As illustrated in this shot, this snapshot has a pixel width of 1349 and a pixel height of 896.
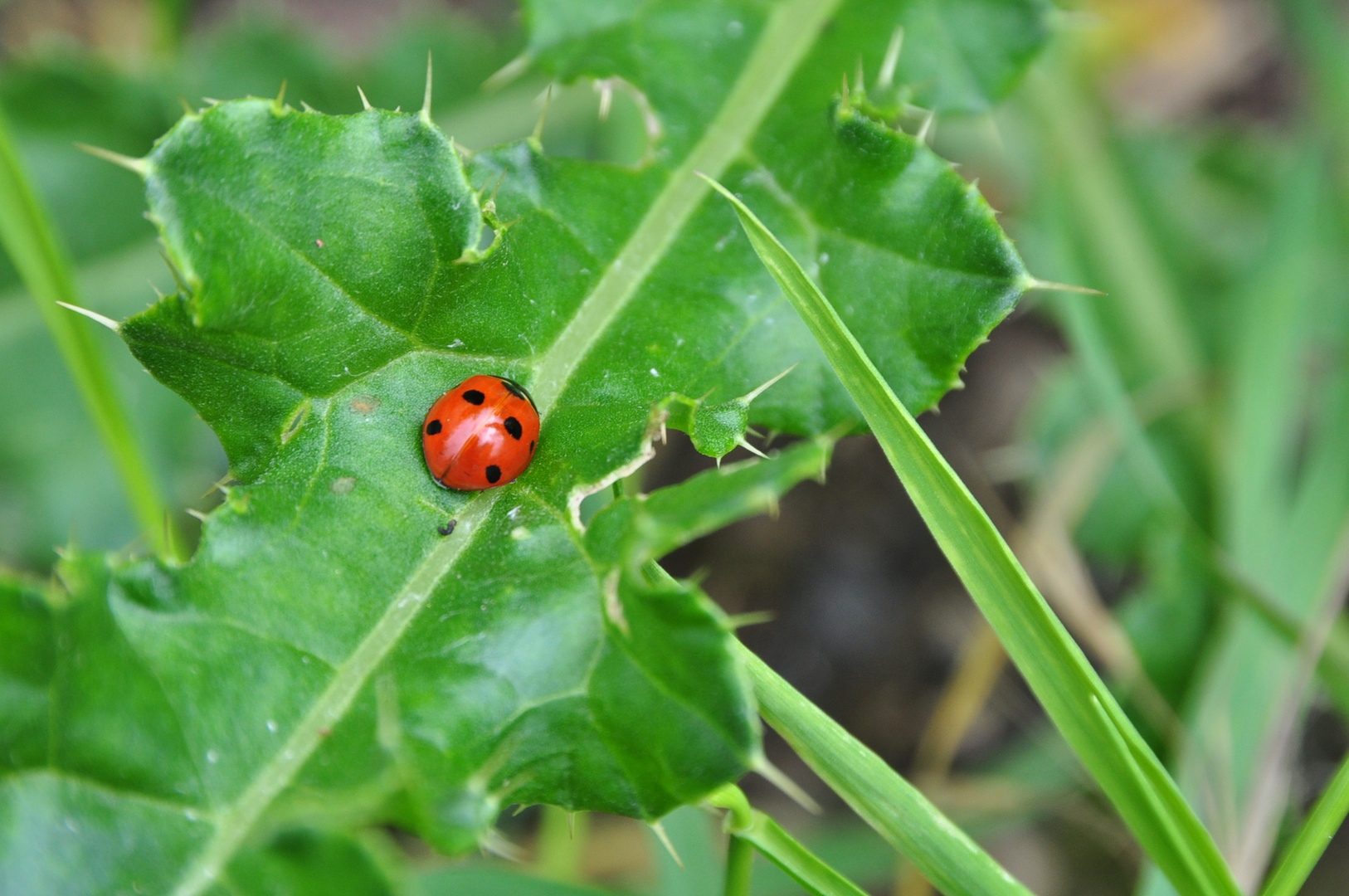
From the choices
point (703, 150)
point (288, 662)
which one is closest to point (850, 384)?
point (703, 150)

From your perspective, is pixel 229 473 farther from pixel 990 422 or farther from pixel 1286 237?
pixel 1286 237

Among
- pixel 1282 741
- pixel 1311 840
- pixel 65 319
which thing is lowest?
pixel 1311 840

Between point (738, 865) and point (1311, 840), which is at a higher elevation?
point (738, 865)

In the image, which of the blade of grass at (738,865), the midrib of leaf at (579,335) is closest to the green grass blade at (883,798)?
the blade of grass at (738,865)

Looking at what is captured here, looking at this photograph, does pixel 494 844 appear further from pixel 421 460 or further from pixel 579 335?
pixel 579 335

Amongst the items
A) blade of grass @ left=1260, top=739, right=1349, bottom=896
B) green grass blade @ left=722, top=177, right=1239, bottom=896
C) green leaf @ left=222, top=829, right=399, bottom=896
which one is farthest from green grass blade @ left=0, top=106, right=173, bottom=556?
blade of grass @ left=1260, top=739, right=1349, bottom=896

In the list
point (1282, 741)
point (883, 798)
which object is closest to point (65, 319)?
point (883, 798)

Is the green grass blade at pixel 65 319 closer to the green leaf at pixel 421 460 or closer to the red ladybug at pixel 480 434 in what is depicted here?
the green leaf at pixel 421 460
